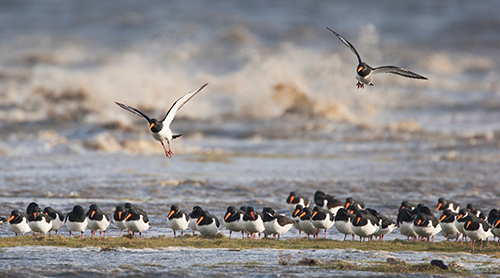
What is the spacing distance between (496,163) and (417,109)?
58.5ft

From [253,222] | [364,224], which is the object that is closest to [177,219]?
[253,222]

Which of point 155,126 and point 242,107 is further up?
point 242,107

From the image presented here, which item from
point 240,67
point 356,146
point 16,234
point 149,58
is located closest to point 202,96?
point 240,67

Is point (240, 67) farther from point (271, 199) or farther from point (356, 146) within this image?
point (271, 199)

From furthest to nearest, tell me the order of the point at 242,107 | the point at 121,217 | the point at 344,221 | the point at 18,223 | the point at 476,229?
the point at 242,107
the point at 344,221
the point at 121,217
the point at 18,223
the point at 476,229

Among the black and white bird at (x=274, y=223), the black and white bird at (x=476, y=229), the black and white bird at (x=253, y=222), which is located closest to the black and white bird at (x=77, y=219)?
the black and white bird at (x=253, y=222)

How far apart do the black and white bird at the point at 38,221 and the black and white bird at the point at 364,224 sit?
4.60 m

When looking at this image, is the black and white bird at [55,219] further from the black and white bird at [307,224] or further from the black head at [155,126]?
the black and white bird at [307,224]

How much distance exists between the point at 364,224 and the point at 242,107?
25201 millimetres

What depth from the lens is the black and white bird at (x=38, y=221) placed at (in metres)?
9.26

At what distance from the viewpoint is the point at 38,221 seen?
30.4ft

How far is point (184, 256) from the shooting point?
8.46 meters

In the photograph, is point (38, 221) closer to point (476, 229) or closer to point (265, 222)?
point (265, 222)

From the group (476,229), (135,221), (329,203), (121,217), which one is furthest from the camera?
(329,203)
